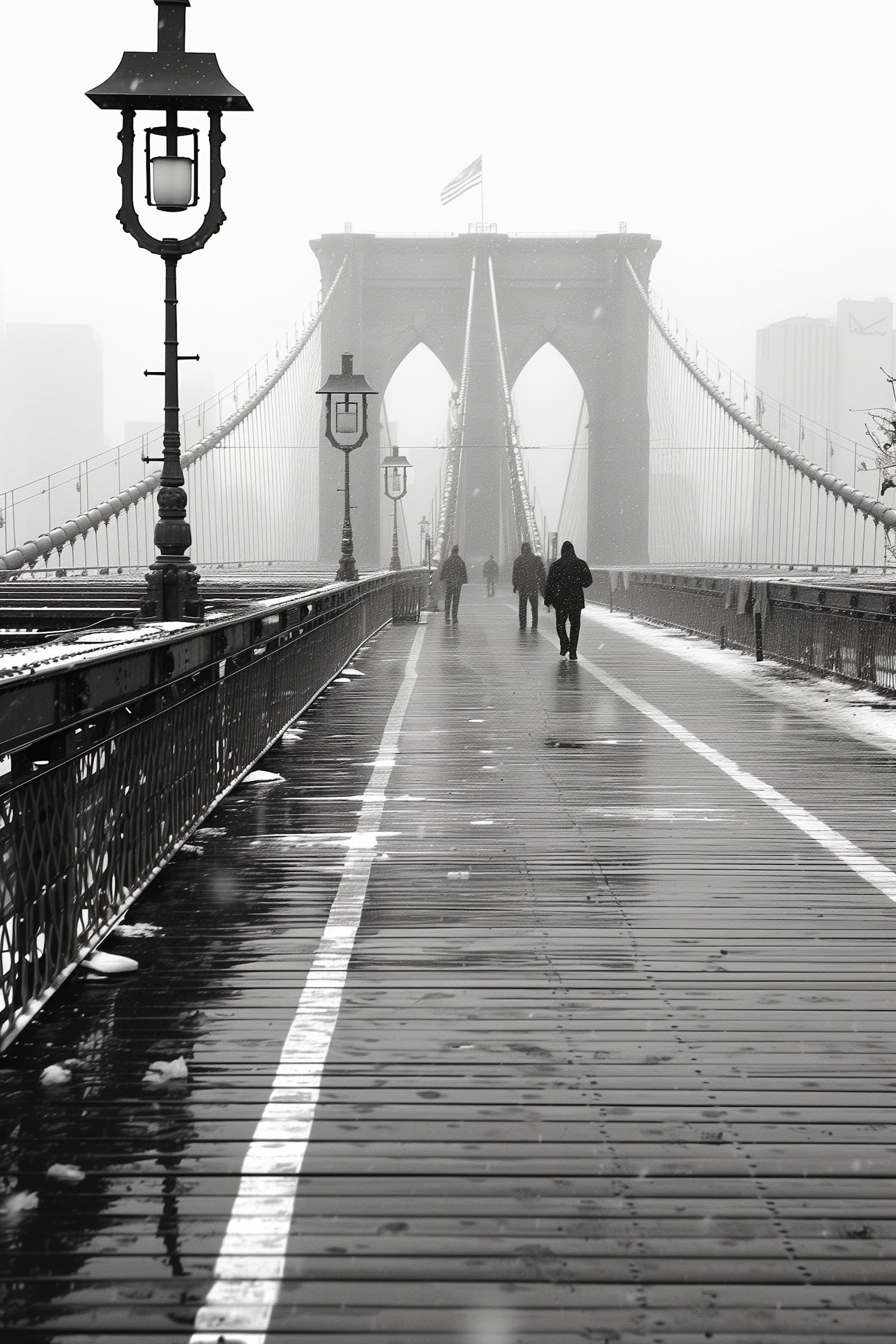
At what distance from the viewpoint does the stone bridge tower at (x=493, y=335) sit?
99000 millimetres

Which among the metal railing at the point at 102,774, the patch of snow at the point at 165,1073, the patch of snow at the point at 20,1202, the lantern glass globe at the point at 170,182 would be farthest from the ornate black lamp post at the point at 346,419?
the patch of snow at the point at 20,1202

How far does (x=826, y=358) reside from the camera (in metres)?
171

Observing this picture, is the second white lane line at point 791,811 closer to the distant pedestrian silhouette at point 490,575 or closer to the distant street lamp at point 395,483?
the distant street lamp at point 395,483

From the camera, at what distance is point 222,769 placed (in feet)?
29.9

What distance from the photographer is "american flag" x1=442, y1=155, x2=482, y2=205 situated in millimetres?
106625

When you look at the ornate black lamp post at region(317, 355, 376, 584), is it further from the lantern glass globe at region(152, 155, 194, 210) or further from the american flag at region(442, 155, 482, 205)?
the american flag at region(442, 155, 482, 205)

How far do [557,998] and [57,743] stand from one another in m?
1.69

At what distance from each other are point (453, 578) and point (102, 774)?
2651 centimetres

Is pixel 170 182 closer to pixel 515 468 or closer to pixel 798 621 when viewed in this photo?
pixel 798 621

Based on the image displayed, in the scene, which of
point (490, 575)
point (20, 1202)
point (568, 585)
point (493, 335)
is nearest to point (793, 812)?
point (20, 1202)

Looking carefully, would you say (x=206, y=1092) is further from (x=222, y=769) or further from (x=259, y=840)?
(x=222, y=769)

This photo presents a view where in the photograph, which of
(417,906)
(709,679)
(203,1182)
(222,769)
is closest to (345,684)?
(709,679)

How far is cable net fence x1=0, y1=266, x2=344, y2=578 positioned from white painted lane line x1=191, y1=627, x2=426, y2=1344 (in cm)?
2610

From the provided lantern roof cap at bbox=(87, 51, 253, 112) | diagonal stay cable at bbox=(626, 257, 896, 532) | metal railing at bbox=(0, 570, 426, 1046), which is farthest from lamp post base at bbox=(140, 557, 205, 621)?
diagonal stay cable at bbox=(626, 257, 896, 532)
